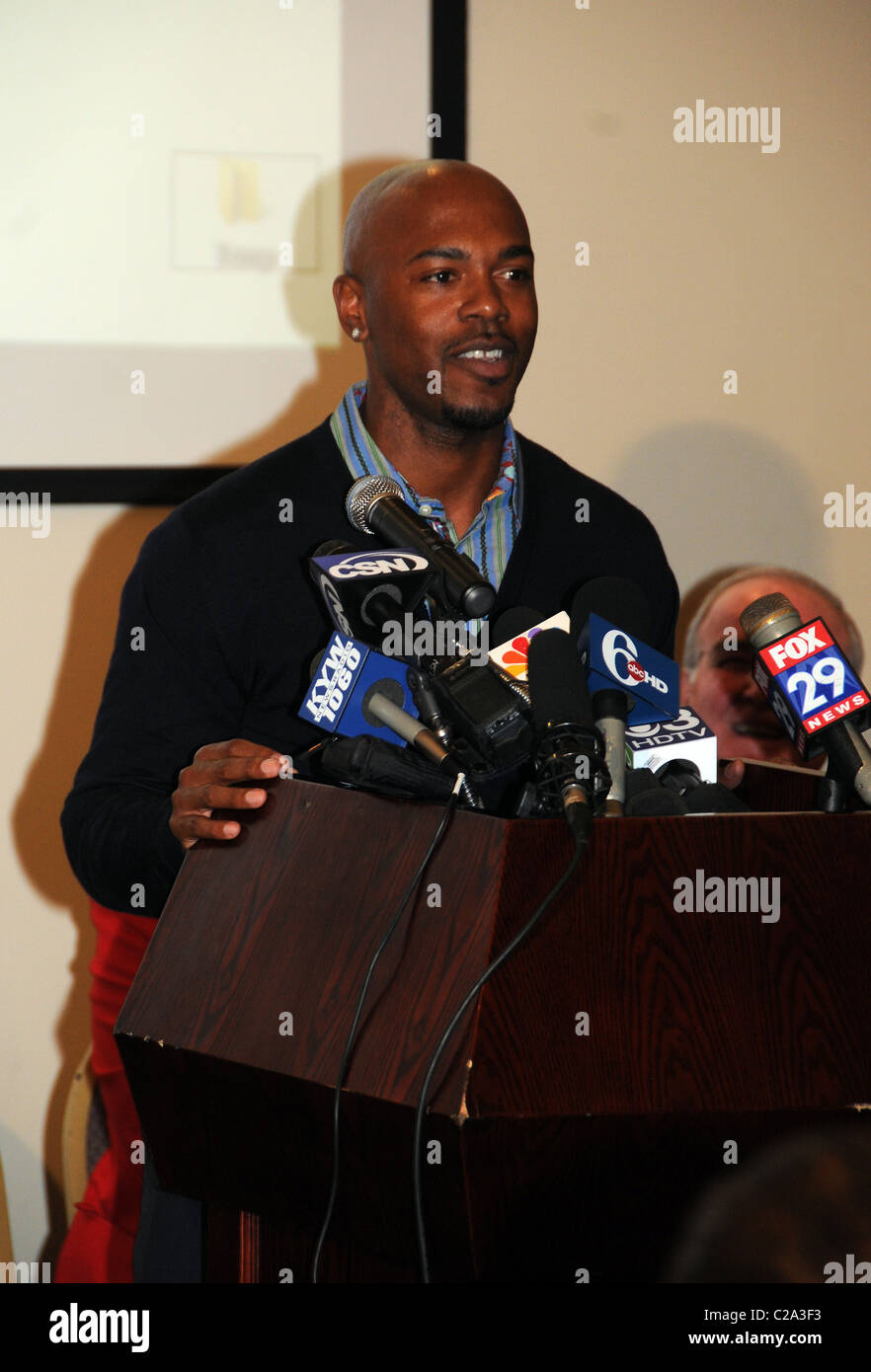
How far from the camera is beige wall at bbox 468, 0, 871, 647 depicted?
2854mm

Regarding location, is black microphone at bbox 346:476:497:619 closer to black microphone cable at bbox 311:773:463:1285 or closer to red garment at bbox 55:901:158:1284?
black microphone cable at bbox 311:773:463:1285

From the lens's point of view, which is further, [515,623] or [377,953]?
[515,623]

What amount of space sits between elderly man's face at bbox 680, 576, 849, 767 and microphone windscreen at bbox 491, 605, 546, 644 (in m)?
1.22

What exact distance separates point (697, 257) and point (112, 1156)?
6.64ft

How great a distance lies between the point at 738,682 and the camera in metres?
2.44

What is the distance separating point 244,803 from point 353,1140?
0.87 ft

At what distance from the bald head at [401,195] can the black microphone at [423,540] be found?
0.50 metres

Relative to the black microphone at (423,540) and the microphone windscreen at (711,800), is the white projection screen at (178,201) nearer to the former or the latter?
the black microphone at (423,540)

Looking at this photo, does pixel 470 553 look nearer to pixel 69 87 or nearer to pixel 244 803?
pixel 244 803

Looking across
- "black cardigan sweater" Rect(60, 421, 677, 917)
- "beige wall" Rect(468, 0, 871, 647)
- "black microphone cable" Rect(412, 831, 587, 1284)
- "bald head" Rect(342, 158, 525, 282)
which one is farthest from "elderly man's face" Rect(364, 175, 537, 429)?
"beige wall" Rect(468, 0, 871, 647)

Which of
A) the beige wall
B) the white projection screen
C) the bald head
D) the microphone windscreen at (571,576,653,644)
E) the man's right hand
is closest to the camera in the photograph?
the man's right hand

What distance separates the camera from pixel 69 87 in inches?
103

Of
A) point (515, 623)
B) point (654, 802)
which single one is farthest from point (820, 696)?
point (515, 623)

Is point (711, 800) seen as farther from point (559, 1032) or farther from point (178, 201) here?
point (178, 201)
